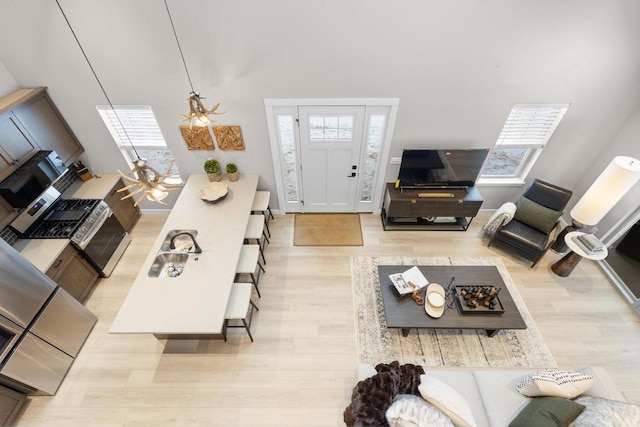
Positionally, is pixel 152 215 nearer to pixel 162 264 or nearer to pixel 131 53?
pixel 162 264

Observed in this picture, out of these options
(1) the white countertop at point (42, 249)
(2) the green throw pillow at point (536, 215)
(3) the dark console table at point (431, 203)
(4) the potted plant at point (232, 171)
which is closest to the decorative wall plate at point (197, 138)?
(4) the potted plant at point (232, 171)

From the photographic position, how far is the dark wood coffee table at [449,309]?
3.02 metres

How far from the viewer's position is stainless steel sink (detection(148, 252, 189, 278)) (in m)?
3.15

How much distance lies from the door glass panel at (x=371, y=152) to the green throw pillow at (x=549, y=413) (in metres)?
3.17

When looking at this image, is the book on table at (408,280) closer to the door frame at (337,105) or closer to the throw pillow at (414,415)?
the throw pillow at (414,415)

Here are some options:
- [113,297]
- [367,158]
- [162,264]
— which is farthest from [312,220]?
[113,297]

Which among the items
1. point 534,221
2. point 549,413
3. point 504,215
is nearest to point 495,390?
point 549,413

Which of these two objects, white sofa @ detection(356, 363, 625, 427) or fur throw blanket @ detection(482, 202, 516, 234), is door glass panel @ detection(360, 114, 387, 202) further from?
white sofa @ detection(356, 363, 625, 427)

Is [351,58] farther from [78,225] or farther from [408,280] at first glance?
[78,225]

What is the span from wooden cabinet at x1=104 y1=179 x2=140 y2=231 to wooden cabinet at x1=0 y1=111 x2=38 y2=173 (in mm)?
976

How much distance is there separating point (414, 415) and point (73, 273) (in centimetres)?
404

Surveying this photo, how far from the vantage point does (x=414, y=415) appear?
209 cm

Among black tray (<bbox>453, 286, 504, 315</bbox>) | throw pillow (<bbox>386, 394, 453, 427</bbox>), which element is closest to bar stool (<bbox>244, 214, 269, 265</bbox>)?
throw pillow (<bbox>386, 394, 453, 427</bbox>)

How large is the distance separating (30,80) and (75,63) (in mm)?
647
